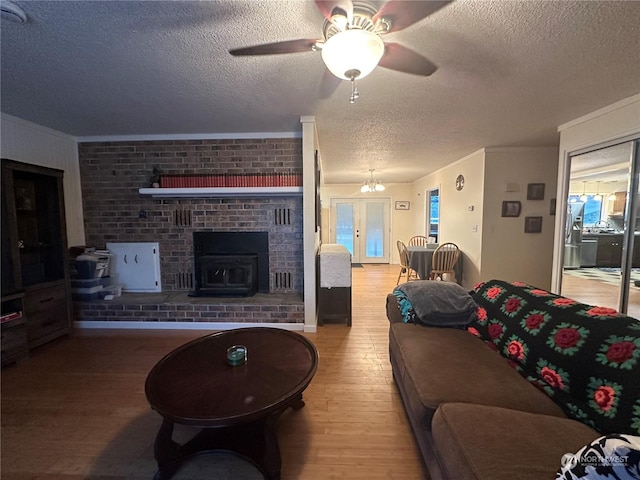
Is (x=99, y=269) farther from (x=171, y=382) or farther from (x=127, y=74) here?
(x=171, y=382)

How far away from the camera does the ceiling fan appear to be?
1.16m

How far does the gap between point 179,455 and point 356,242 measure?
21.8 feet

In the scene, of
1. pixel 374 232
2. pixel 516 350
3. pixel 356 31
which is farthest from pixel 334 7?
pixel 374 232

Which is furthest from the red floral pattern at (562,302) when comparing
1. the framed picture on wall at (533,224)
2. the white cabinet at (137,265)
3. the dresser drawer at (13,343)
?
the dresser drawer at (13,343)

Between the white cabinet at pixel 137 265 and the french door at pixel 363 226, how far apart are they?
4956mm

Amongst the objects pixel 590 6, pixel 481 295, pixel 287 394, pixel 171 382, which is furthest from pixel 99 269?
pixel 590 6

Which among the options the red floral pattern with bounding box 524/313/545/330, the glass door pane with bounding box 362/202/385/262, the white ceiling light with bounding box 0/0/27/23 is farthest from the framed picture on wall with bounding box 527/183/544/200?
the white ceiling light with bounding box 0/0/27/23

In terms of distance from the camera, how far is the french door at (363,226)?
7.70 m

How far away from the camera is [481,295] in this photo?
6.96 ft

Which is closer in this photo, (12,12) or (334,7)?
(334,7)

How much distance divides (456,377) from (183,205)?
135 inches

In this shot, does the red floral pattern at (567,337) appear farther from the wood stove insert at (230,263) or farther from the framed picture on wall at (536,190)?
the framed picture on wall at (536,190)

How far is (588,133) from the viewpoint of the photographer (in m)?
2.80

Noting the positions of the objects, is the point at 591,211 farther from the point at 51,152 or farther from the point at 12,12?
the point at 51,152
